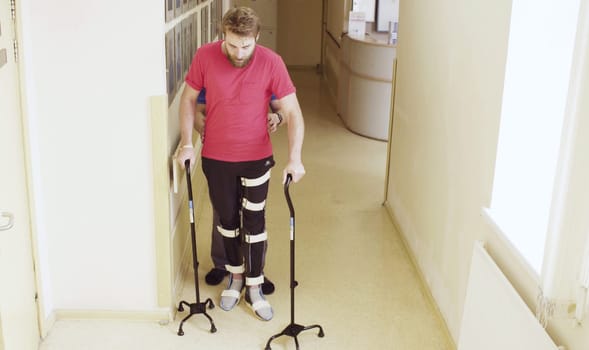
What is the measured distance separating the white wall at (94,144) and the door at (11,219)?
187mm

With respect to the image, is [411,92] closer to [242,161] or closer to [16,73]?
[242,161]

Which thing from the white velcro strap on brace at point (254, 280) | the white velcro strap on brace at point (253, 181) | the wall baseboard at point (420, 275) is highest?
the white velcro strap on brace at point (253, 181)

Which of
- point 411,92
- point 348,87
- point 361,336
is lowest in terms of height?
point 361,336

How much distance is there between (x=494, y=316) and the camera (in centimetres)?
267

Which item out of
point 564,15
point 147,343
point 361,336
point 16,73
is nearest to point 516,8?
point 564,15

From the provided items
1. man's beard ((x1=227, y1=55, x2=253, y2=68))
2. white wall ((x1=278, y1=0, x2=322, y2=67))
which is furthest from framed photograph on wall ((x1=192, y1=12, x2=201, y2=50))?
white wall ((x1=278, y1=0, x2=322, y2=67))

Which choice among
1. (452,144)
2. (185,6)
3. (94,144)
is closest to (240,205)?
(94,144)

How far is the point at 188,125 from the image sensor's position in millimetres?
3498

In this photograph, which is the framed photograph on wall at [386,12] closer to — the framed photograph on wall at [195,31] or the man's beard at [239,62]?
the framed photograph on wall at [195,31]

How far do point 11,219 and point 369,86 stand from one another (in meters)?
5.18

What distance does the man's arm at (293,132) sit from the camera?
3.43m

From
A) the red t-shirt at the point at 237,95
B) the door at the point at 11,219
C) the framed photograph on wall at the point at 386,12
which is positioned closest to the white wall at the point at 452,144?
the red t-shirt at the point at 237,95

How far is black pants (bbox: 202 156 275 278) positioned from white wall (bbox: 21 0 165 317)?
0.37 meters

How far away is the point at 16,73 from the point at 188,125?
2.88 feet
